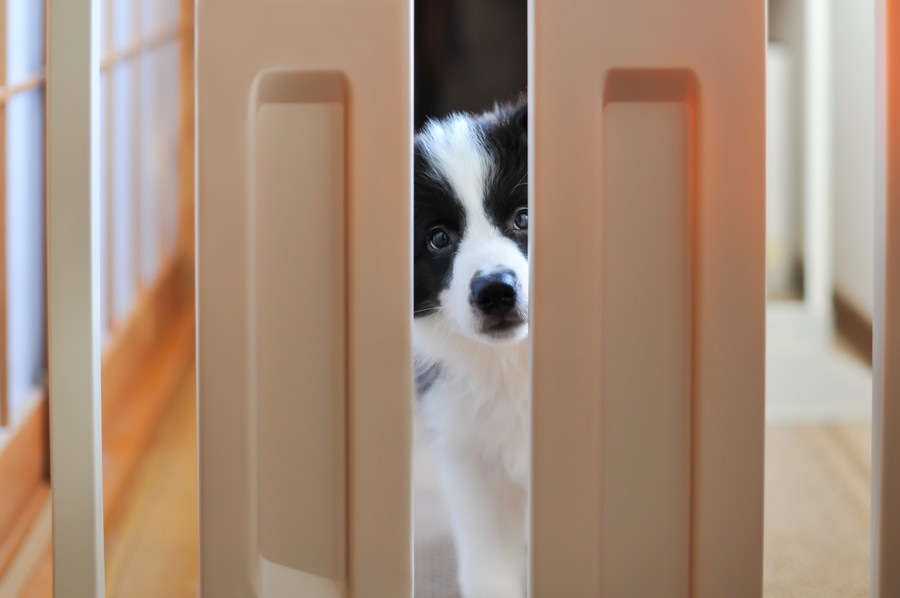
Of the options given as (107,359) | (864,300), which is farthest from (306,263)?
(864,300)

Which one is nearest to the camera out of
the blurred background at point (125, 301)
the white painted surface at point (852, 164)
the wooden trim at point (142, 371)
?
the blurred background at point (125, 301)

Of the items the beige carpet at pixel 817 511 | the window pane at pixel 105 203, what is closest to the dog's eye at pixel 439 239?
the beige carpet at pixel 817 511

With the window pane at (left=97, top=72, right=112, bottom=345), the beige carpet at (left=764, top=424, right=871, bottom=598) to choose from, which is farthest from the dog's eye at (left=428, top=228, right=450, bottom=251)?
the window pane at (left=97, top=72, right=112, bottom=345)

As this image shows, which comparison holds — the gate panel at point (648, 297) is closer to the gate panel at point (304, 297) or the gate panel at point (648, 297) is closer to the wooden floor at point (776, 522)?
the gate panel at point (304, 297)

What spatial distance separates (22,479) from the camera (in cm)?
104

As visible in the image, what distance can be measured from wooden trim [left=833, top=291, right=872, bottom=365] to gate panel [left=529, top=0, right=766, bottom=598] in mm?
1211

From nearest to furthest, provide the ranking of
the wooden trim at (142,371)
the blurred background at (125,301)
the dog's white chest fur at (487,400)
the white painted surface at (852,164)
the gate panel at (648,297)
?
the gate panel at (648,297)
the dog's white chest fur at (487,400)
the blurred background at (125,301)
the wooden trim at (142,371)
the white painted surface at (852,164)

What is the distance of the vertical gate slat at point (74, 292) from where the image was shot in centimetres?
53

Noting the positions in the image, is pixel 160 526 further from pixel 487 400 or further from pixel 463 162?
pixel 463 162

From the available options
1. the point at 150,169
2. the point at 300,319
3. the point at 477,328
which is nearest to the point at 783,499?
the point at 477,328

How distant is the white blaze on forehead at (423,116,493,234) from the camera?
2.52 feet

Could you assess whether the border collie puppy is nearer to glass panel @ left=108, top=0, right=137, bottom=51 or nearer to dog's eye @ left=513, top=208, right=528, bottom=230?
dog's eye @ left=513, top=208, right=528, bottom=230

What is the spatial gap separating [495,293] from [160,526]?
64 cm

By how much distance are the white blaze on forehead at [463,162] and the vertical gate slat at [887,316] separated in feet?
1.15
